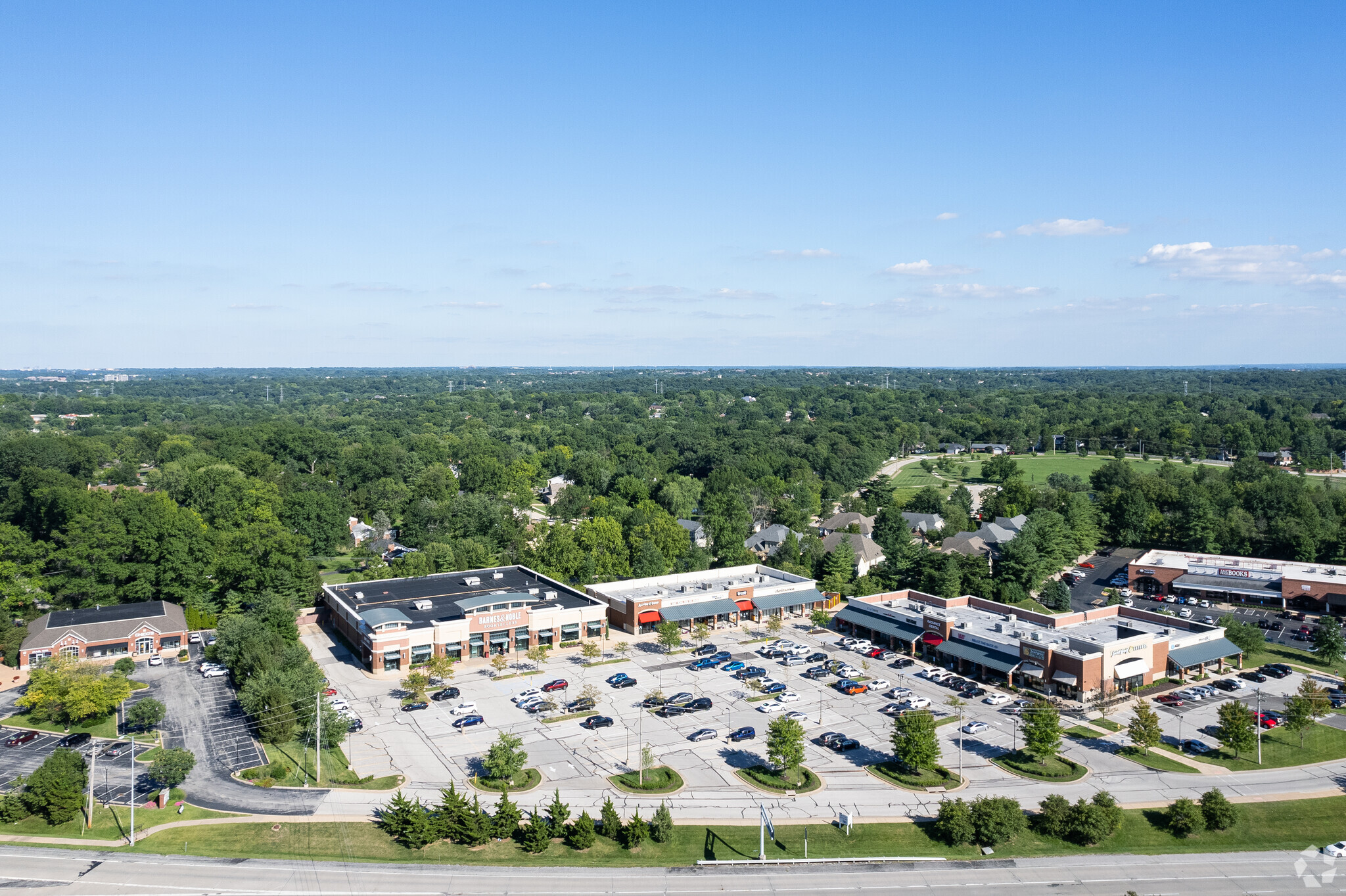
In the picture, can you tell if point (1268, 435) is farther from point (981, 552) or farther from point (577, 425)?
point (577, 425)

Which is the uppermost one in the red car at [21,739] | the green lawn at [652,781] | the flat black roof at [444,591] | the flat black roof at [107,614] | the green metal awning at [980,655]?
the flat black roof at [444,591]

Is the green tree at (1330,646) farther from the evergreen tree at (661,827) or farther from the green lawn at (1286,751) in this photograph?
the evergreen tree at (661,827)

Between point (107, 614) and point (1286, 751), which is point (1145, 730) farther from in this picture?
point (107, 614)

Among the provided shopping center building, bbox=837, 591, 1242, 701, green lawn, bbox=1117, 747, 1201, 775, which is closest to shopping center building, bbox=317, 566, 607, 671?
shopping center building, bbox=837, 591, 1242, 701

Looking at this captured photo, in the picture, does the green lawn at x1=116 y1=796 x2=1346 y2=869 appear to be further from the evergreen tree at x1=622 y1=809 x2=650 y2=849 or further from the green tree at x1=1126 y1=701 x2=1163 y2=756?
the green tree at x1=1126 y1=701 x2=1163 y2=756

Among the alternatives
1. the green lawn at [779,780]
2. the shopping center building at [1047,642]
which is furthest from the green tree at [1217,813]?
the green lawn at [779,780]

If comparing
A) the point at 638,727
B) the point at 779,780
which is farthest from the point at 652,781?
the point at 638,727
